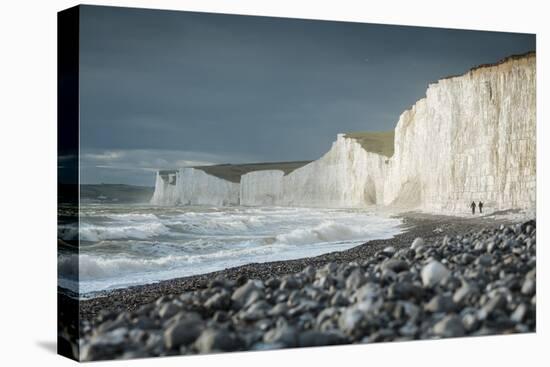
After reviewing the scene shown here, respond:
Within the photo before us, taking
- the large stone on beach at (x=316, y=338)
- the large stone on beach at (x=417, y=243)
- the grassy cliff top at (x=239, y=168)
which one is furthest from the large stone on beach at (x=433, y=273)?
the grassy cliff top at (x=239, y=168)

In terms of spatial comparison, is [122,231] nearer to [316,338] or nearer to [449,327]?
[316,338]

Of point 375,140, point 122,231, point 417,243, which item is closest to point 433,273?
point 417,243

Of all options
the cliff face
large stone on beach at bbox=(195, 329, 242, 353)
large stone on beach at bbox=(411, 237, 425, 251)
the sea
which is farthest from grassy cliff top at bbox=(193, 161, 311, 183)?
large stone on beach at bbox=(195, 329, 242, 353)

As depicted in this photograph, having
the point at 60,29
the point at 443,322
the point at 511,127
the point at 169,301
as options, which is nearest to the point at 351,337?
the point at 443,322

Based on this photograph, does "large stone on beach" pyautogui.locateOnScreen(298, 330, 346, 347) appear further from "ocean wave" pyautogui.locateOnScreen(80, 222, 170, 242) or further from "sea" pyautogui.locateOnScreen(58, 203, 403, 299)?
"ocean wave" pyautogui.locateOnScreen(80, 222, 170, 242)

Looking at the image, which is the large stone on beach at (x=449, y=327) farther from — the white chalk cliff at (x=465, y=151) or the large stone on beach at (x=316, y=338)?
the white chalk cliff at (x=465, y=151)

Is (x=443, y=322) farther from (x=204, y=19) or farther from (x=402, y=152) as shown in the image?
(x=204, y=19)

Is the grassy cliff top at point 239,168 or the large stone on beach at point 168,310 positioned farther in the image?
the grassy cliff top at point 239,168
